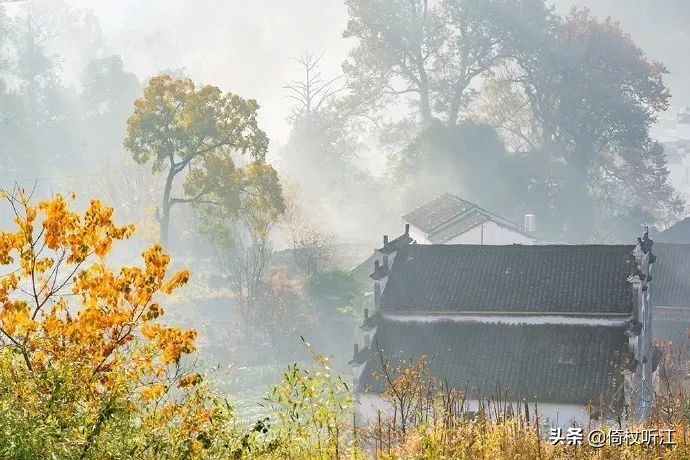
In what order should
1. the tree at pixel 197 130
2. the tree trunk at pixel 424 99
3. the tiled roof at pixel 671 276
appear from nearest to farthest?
1. the tree at pixel 197 130
2. the tiled roof at pixel 671 276
3. the tree trunk at pixel 424 99

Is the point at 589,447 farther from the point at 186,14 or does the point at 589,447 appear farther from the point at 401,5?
the point at 186,14

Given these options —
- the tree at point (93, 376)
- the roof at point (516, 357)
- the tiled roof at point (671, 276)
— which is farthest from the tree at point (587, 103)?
the tree at point (93, 376)

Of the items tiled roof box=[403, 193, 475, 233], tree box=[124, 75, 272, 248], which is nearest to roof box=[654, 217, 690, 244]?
tiled roof box=[403, 193, 475, 233]

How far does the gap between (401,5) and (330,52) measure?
158ft

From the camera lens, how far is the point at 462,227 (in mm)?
45594

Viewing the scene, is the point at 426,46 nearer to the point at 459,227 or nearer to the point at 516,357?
the point at 459,227

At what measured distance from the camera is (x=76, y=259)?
46.8 feet

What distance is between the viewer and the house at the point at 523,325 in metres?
26.7

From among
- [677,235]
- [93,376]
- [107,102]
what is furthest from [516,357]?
[107,102]

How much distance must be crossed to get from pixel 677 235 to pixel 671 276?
44.2 feet

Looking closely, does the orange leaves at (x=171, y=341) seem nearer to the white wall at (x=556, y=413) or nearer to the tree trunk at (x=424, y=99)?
the white wall at (x=556, y=413)

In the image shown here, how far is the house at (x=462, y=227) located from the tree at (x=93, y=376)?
30.6 meters

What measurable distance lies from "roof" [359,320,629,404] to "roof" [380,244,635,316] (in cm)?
48

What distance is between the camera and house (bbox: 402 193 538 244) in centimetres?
4497
